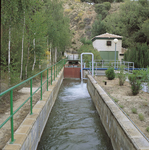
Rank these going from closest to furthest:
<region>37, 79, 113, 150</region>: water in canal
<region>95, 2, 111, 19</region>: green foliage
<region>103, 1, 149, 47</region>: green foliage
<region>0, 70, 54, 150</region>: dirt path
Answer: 1. <region>0, 70, 54, 150</region>: dirt path
2. <region>37, 79, 113, 150</region>: water in canal
3. <region>103, 1, 149, 47</region>: green foliage
4. <region>95, 2, 111, 19</region>: green foliage

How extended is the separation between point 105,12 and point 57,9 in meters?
35.6

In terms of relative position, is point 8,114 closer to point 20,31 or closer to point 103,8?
point 20,31

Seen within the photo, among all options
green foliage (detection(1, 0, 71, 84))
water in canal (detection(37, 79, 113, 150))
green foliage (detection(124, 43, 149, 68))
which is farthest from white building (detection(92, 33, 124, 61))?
water in canal (detection(37, 79, 113, 150))

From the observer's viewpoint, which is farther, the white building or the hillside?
the hillside

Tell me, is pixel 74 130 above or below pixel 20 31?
below

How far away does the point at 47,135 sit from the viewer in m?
5.91

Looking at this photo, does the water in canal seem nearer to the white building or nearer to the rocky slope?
the white building

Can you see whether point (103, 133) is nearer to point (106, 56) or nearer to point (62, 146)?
point (62, 146)

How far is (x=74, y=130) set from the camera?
6414mm

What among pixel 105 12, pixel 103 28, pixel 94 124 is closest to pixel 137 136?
pixel 94 124

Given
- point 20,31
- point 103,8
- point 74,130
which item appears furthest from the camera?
point 103,8

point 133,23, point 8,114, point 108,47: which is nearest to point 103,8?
point 133,23

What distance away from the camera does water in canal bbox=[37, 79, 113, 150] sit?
17.5 feet

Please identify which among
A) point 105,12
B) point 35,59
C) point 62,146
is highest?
point 105,12
